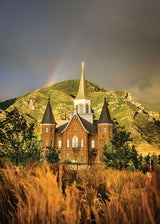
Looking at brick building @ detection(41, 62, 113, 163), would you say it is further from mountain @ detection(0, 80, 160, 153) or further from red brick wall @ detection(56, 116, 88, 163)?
mountain @ detection(0, 80, 160, 153)

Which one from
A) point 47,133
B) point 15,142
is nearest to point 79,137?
point 47,133

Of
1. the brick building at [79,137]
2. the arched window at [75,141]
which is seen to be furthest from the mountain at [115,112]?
the arched window at [75,141]

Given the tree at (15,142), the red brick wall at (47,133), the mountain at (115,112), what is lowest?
the tree at (15,142)

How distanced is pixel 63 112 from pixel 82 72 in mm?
80990

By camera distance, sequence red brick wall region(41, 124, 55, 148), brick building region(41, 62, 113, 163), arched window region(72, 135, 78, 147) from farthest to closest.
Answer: red brick wall region(41, 124, 55, 148), arched window region(72, 135, 78, 147), brick building region(41, 62, 113, 163)

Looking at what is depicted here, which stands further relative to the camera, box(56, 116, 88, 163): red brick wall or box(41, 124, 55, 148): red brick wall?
box(41, 124, 55, 148): red brick wall

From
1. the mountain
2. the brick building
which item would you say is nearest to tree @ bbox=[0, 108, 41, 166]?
the brick building

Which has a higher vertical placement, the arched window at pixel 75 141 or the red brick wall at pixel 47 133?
the red brick wall at pixel 47 133

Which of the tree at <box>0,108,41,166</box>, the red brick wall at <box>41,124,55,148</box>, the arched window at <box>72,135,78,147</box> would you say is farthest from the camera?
the red brick wall at <box>41,124,55,148</box>

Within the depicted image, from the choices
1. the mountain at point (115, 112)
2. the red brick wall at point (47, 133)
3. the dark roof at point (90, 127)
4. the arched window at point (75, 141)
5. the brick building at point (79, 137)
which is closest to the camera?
the brick building at point (79, 137)

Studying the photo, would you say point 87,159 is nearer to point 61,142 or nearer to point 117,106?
point 61,142

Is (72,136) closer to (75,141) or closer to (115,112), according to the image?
(75,141)

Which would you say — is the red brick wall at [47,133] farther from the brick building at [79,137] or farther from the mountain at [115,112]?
the mountain at [115,112]

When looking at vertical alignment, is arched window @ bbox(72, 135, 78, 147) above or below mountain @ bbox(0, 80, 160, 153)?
below
